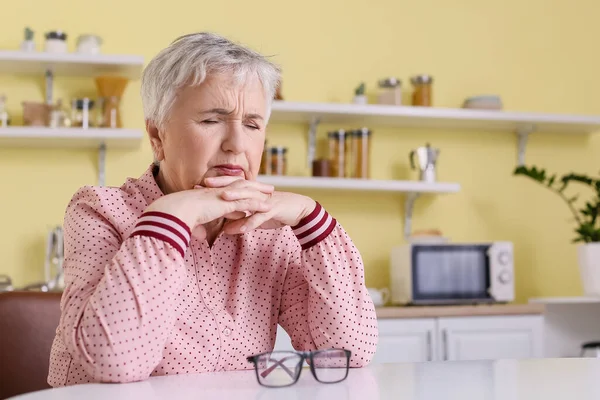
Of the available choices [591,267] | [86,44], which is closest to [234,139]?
[86,44]

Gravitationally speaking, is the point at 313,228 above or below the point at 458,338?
above

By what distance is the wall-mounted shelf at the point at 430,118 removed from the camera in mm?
3631

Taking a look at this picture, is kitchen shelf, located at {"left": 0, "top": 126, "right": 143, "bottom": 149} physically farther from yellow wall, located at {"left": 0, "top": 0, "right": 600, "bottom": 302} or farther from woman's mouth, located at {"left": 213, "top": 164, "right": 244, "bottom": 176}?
woman's mouth, located at {"left": 213, "top": 164, "right": 244, "bottom": 176}

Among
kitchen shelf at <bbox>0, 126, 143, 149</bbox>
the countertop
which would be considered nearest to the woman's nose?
the countertop

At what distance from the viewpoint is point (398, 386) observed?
1168mm

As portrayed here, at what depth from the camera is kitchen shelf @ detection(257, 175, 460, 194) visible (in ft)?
11.7

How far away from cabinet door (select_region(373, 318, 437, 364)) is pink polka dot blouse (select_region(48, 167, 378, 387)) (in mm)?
1711

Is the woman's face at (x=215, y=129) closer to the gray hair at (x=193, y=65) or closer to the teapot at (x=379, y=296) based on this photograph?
the gray hair at (x=193, y=65)

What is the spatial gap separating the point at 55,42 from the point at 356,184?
1.34m

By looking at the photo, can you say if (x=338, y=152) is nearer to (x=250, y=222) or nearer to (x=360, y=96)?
(x=360, y=96)

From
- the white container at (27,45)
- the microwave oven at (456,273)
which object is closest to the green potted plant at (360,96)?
the microwave oven at (456,273)

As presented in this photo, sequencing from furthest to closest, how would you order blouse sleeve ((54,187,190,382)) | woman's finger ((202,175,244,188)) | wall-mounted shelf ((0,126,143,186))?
wall-mounted shelf ((0,126,143,186))
woman's finger ((202,175,244,188))
blouse sleeve ((54,187,190,382))

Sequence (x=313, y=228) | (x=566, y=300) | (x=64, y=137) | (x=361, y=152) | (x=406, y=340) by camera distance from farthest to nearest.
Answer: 1. (x=361, y=152)
2. (x=566, y=300)
3. (x=64, y=137)
4. (x=406, y=340)
5. (x=313, y=228)

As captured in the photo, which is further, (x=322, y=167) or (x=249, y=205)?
(x=322, y=167)
